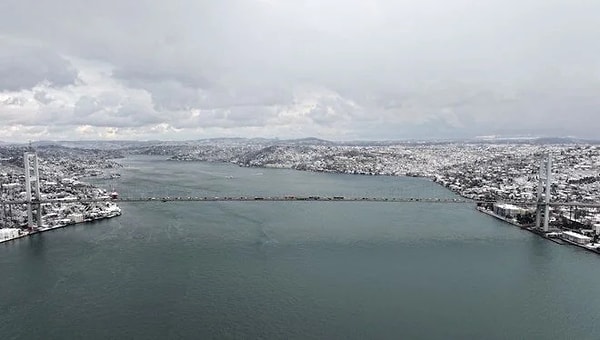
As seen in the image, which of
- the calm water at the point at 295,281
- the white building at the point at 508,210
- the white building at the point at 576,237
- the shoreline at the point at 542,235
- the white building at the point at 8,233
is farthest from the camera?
the white building at the point at 508,210

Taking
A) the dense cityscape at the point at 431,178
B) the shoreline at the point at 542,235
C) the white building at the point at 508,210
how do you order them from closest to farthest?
the shoreline at the point at 542,235 → the dense cityscape at the point at 431,178 → the white building at the point at 508,210

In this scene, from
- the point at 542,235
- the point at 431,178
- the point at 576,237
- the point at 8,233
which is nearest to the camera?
the point at 576,237

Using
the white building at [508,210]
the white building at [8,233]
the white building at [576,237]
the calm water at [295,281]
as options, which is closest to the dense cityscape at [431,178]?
the white building at [508,210]

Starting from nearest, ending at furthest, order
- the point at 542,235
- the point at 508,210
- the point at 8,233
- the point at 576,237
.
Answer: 1. the point at 576,237
2. the point at 8,233
3. the point at 542,235
4. the point at 508,210

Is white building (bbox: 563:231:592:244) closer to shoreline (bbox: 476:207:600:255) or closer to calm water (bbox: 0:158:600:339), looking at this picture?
shoreline (bbox: 476:207:600:255)

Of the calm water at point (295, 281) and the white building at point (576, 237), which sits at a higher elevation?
the white building at point (576, 237)

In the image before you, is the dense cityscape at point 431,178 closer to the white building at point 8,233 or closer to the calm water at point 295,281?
the white building at point 8,233

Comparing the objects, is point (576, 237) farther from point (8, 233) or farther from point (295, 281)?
point (8, 233)

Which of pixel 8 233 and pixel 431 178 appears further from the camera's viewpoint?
pixel 431 178

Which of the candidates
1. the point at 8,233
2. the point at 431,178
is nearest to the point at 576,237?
the point at 8,233

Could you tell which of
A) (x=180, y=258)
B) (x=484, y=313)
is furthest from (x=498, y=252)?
(x=180, y=258)
